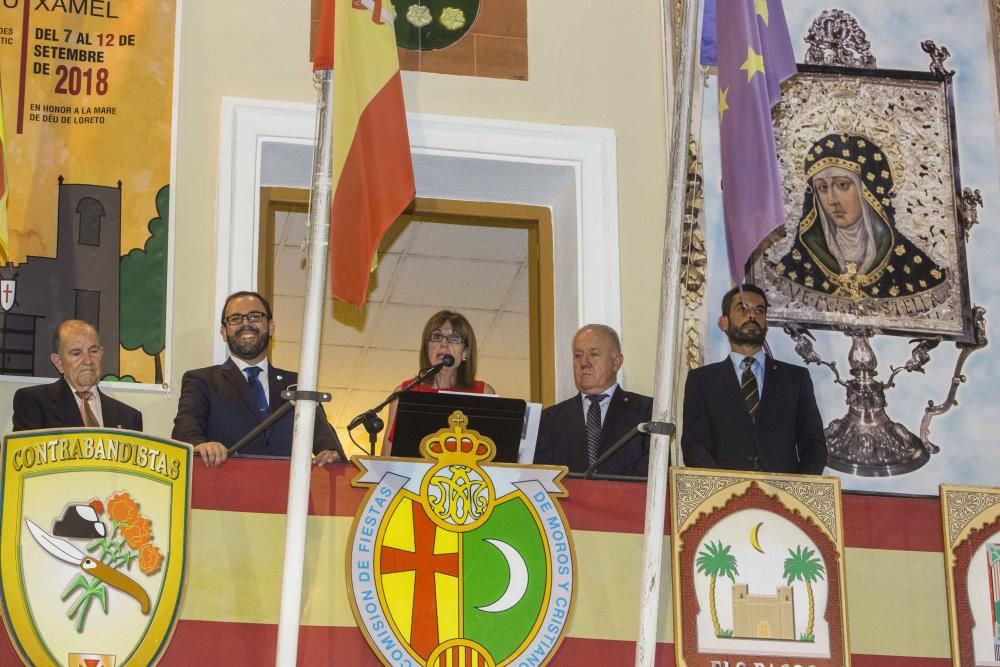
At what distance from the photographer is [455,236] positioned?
961 cm

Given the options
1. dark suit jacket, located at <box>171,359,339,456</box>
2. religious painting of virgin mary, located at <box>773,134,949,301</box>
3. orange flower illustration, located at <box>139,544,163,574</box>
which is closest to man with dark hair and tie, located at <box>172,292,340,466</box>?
dark suit jacket, located at <box>171,359,339,456</box>

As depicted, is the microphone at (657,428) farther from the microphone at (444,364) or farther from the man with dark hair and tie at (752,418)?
the microphone at (444,364)

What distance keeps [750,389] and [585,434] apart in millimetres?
735

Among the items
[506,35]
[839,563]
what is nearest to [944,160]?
[506,35]

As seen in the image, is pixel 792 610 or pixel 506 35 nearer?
pixel 792 610

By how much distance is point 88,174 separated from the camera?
8.28 m

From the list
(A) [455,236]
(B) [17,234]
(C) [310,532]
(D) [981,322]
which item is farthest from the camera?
(A) [455,236]

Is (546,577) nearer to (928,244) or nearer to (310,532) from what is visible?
(310,532)

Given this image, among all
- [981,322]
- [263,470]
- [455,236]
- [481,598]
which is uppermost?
[455,236]

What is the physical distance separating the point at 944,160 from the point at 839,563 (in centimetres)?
329

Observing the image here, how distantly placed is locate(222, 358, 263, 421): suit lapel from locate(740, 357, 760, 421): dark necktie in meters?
2.06

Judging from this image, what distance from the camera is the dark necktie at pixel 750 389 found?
7199 mm

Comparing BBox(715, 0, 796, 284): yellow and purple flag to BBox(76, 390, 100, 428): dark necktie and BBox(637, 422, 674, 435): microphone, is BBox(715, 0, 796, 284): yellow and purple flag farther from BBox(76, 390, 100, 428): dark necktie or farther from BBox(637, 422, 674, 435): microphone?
BBox(76, 390, 100, 428): dark necktie

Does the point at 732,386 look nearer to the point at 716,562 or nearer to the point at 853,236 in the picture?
the point at 716,562
